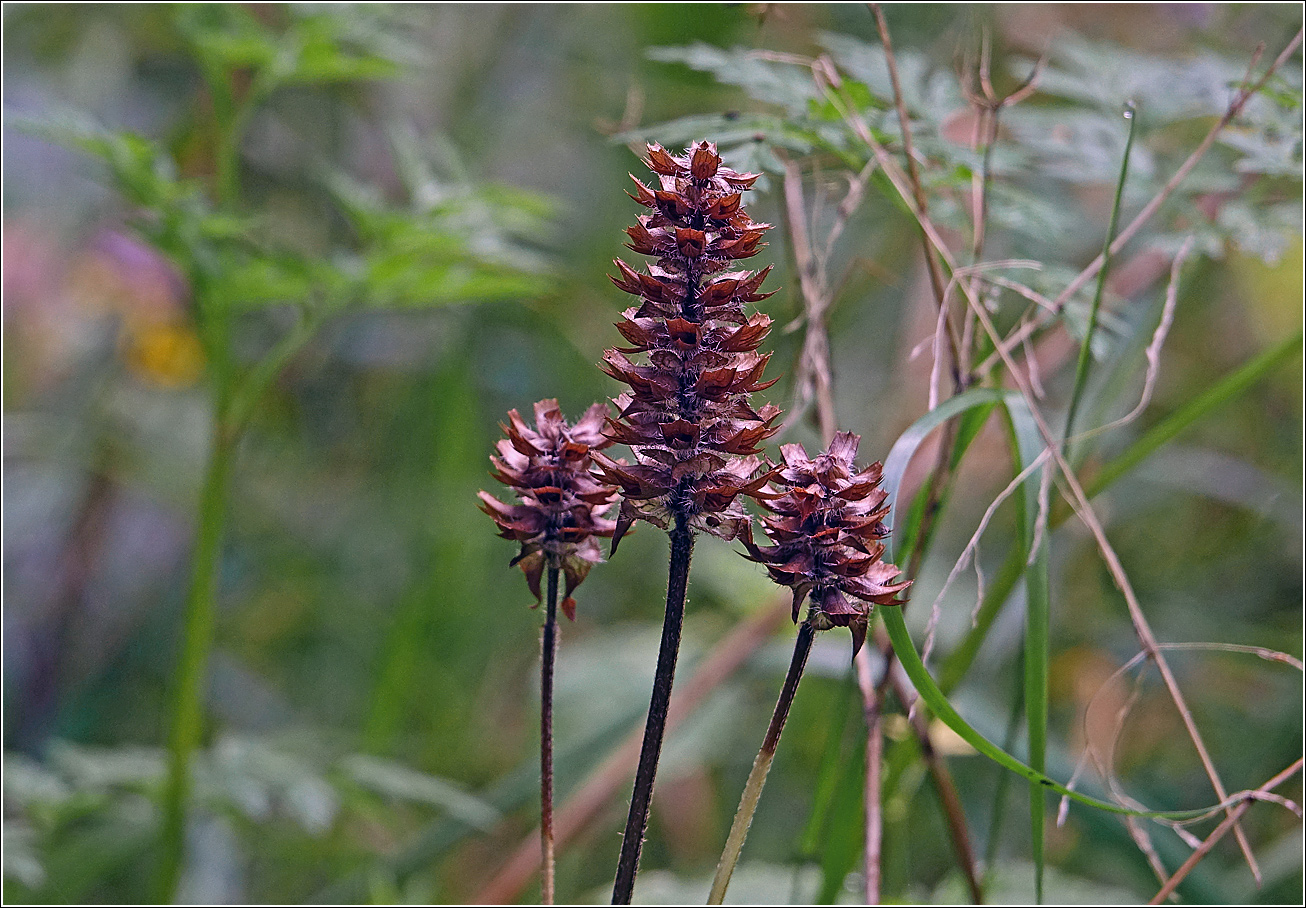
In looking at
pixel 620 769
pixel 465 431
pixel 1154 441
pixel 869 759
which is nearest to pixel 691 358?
pixel 869 759

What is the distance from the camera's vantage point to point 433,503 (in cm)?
188

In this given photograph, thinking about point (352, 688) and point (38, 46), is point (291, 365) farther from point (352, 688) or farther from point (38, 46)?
point (38, 46)

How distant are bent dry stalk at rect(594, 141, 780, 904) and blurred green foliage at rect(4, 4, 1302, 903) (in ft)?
1.47

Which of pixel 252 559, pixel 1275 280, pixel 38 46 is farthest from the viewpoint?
pixel 38 46

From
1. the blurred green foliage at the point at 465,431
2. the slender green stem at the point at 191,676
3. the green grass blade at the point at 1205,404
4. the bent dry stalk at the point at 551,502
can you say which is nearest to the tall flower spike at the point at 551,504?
the bent dry stalk at the point at 551,502

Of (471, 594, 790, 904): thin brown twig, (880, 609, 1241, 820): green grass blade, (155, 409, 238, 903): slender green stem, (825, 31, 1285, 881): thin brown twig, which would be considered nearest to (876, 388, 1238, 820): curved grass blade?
(880, 609, 1241, 820): green grass blade

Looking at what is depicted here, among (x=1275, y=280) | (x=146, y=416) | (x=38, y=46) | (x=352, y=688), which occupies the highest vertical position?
(x=38, y=46)

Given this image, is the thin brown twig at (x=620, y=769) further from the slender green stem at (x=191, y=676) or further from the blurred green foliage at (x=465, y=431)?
the slender green stem at (x=191, y=676)

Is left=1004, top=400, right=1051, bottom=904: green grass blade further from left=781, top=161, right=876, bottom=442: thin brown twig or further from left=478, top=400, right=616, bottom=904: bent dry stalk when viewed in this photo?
left=478, top=400, right=616, bottom=904: bent dry stalk

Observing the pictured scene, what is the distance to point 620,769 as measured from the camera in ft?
3.55

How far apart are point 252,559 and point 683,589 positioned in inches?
67.4

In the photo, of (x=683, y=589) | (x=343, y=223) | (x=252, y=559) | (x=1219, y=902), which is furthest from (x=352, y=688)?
(x=683, y=589)

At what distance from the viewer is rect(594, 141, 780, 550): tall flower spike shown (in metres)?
0.42

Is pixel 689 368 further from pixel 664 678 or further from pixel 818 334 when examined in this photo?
pixel 818 334
